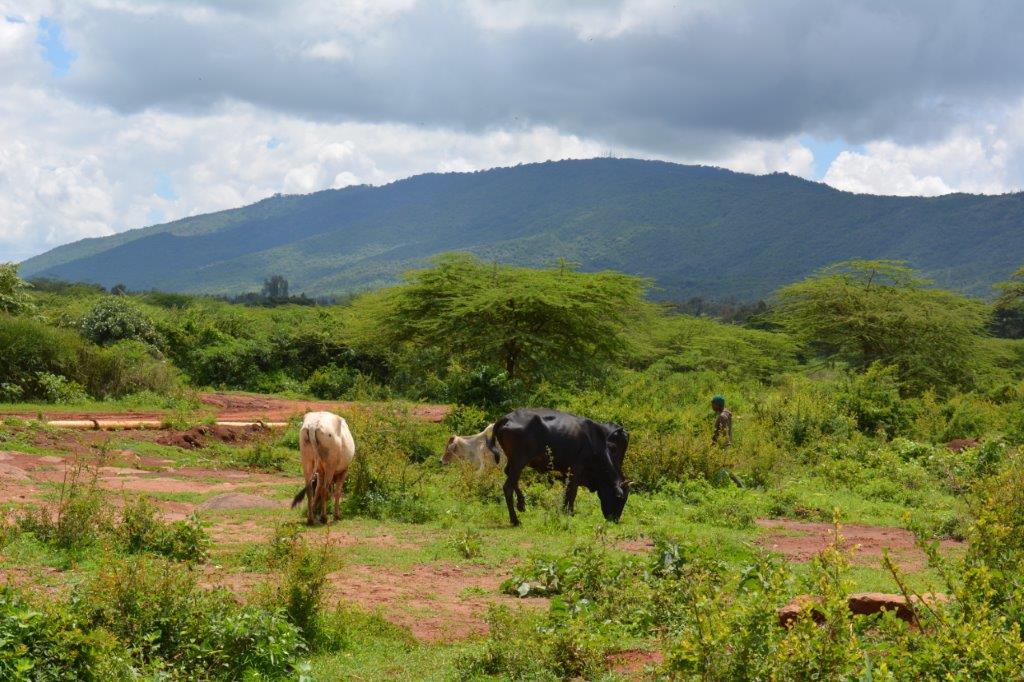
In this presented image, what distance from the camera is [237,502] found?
13758 mm

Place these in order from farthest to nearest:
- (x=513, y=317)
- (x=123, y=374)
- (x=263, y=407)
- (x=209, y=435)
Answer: (x=263, y=407) < (x=123, y=374) < (x=513, y=317) < (x=209, y=435)

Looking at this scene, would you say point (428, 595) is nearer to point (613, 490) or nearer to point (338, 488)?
point (338, 488)

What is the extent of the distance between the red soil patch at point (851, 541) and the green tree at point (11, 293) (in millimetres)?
25606

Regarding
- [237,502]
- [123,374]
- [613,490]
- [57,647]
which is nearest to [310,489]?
[237,502]

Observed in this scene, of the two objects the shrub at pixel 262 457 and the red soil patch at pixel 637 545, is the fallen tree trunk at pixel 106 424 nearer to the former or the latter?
the shrub at pixel 262 457

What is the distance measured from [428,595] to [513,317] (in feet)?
59.2

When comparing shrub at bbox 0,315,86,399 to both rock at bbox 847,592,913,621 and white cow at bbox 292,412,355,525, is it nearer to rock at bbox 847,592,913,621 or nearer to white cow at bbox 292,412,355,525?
white cow at bbox 292,412,355,525

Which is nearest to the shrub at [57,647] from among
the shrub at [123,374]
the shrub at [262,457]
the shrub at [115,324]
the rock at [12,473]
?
the rock at [12,473]

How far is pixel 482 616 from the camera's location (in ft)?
28.2

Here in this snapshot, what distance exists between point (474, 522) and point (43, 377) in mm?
16389

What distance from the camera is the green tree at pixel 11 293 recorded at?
102 ft

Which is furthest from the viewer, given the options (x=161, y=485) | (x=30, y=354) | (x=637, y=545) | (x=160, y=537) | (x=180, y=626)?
(x=30, y=354)

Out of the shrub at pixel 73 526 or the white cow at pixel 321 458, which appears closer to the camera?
the shrub at pixel 73 526

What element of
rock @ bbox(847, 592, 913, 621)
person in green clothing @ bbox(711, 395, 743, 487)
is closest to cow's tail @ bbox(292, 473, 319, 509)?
rock @ bbox(847, 592, 913, 621)
